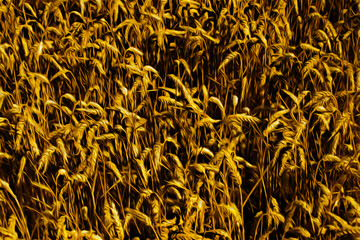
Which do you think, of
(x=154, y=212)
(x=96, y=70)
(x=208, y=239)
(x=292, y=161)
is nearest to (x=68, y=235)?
(x=154, y=212)

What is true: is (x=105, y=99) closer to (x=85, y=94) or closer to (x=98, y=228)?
(x=85, y=94)

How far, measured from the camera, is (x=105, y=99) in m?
1.79

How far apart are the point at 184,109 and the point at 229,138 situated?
218 millimetres

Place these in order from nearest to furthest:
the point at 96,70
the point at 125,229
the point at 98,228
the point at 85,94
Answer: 1. the point at 125,229
2. the point at 98,228
3. the point at 85,94
4. the point at 96,70

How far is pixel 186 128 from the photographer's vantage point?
1575 millimetres

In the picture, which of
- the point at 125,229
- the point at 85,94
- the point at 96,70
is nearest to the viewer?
the point at 125,229

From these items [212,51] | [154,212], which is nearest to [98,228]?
[154,212]

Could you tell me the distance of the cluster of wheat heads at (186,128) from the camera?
141 centimetres

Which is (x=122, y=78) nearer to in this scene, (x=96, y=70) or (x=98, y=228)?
(x=96, y=70)

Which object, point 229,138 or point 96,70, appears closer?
point 229,138

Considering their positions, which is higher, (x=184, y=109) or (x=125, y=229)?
(x=184, y=109)

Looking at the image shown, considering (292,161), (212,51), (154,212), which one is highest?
(212,51)

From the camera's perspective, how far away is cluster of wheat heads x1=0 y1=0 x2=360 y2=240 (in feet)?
4.61

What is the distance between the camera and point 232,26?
5.94 feet
